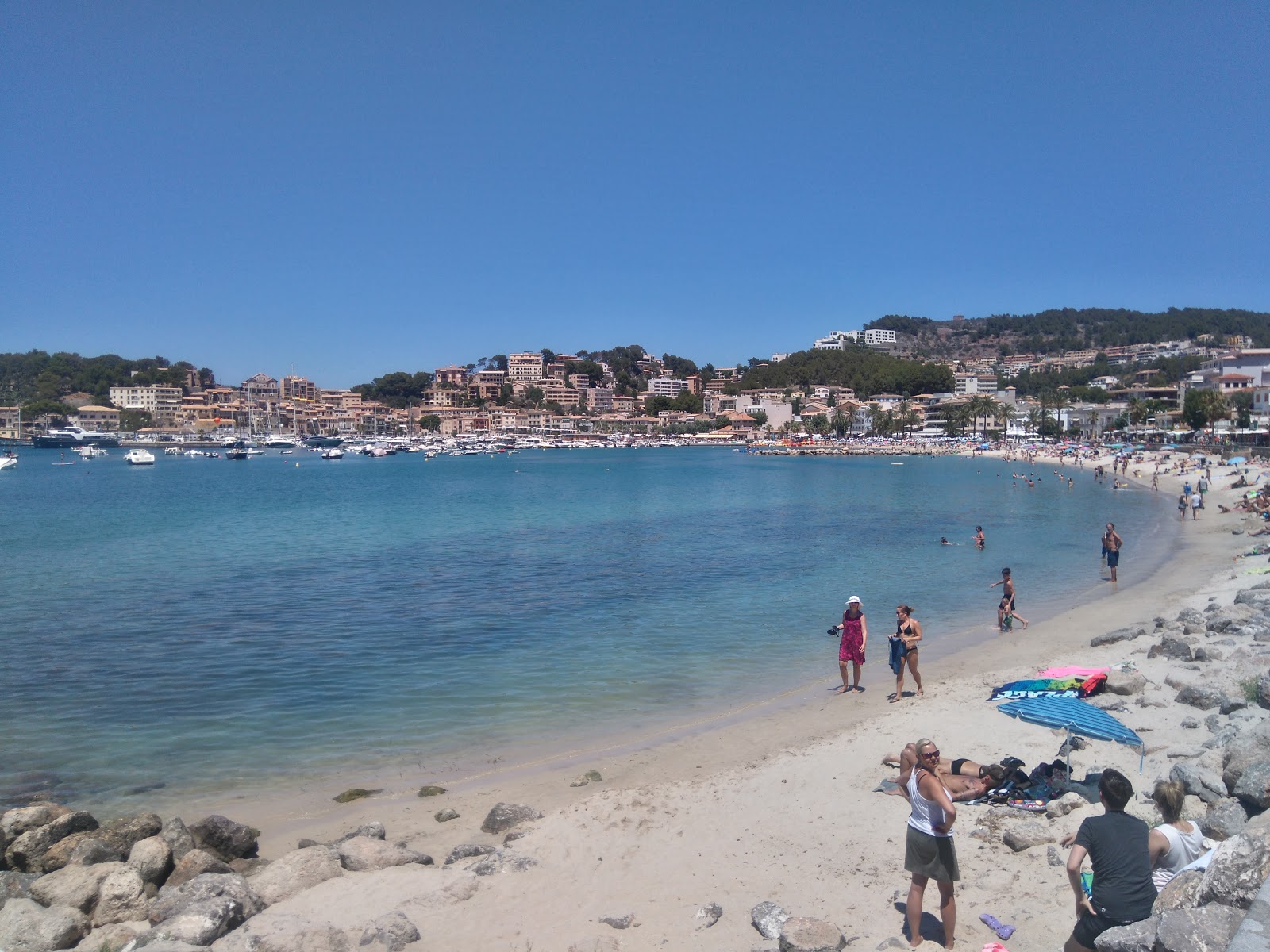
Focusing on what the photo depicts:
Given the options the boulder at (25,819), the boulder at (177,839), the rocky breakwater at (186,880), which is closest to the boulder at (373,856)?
the rocky breakwater at (186,880)

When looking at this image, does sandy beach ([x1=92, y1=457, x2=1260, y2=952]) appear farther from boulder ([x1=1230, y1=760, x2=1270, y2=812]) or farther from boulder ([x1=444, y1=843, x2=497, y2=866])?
boulder ([x1=1230, y1=760, x2=1270, y2=812])

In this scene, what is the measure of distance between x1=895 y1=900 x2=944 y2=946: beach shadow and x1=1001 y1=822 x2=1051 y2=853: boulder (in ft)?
Answer: 3.71

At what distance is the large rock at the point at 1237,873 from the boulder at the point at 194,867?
6.77 m

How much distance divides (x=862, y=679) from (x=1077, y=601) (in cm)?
835

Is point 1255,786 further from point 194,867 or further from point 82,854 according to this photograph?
point 82,854

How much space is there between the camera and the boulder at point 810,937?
16.0 feet

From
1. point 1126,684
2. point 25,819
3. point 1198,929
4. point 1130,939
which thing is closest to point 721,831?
point 1130,939

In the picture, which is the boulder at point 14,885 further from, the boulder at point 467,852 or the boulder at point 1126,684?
the boulder at point 1126,684

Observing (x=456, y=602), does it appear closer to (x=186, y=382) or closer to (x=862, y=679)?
(x=862, y=679)

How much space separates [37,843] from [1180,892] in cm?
842

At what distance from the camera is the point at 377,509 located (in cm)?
4278

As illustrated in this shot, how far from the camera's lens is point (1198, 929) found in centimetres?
347

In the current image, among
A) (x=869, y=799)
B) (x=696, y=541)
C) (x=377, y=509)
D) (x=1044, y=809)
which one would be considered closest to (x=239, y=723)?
(x=869, y=799)

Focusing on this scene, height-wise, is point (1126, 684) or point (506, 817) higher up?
point (1126, 684)
